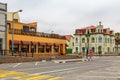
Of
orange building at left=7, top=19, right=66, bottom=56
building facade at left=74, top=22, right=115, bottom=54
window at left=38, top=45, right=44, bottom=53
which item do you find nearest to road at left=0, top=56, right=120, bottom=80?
orange building at left=7, top=19, right=66, bottom=56

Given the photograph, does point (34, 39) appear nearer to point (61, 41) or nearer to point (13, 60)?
point (61, 41)

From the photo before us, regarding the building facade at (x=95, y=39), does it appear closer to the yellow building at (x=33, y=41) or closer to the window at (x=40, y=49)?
the yellow building at (x=33, y=41)

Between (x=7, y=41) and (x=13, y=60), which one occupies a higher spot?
(x=7, y=41)

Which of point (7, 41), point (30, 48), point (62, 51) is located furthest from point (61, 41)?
point (7, 41)

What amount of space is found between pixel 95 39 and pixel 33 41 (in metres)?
49.9

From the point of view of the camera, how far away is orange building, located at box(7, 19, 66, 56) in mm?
53291

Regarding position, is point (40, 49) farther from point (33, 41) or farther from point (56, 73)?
point (56, 73)

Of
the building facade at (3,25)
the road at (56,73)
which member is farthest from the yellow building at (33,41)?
the road at (56,73)

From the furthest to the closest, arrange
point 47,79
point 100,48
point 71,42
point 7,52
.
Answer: point 71,42 < point 100,48 < point 7,52 < point 47,79

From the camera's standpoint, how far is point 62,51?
6825 cm

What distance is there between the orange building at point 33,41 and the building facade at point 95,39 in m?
35.3

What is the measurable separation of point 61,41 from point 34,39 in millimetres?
10959

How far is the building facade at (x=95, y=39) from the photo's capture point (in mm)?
103438

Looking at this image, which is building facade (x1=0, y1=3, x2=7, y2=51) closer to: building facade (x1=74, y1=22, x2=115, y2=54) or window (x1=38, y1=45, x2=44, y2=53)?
window (x1=38, y1=45, x2=44, y2=53)
